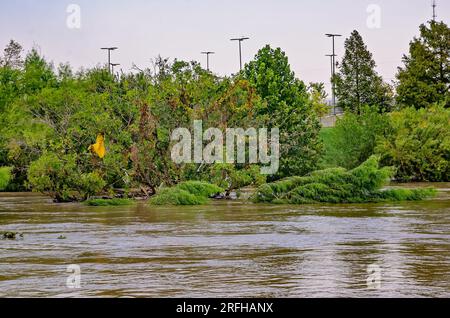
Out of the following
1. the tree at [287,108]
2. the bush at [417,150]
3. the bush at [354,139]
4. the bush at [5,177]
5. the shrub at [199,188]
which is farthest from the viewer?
the bush at [354,139]

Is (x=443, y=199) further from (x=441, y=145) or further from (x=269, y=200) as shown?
(x=441, y=145)

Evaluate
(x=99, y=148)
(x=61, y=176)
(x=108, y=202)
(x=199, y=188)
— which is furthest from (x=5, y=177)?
(x=199, y=188)

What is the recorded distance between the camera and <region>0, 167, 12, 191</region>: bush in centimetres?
5556

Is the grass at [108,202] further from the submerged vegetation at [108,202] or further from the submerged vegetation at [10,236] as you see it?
the submerged vegetation at [10,236]

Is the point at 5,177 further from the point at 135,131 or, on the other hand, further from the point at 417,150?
the point at 417,150

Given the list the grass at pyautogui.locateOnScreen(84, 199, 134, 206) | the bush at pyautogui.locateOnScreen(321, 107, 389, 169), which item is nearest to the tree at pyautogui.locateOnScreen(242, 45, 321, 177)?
the bush at pyautogui.locateOnScreen(321, 107, 389, 169)

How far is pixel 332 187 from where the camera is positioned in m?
39.1

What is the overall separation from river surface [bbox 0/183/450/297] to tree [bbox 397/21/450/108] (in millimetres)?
50022

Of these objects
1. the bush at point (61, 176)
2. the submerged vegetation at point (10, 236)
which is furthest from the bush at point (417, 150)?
the submerged vegetation at point (10, 236)

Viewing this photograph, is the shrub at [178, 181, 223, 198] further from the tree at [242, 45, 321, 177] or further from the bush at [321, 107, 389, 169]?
the bush at [321, 107, 389, 169]

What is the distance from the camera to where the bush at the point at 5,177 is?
182ft

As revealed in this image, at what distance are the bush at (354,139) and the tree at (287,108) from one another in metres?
5.29

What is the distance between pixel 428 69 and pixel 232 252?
66415mm

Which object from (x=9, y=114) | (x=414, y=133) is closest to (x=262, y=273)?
(x=9, y=114)
